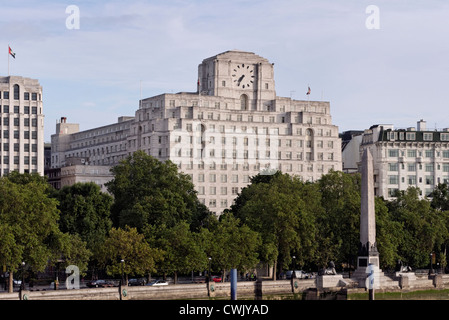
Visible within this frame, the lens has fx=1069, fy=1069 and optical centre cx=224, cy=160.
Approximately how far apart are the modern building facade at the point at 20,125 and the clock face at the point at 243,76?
3570 centimetres

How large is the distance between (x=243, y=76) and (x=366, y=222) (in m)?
82.3

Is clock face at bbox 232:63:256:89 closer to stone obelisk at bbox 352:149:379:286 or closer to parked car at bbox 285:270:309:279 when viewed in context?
parked car at bbox 285:270:309:279

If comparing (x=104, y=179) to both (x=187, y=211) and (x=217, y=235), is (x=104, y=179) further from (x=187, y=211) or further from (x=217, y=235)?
(x=217, y=235)

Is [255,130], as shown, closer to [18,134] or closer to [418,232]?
[18,134]

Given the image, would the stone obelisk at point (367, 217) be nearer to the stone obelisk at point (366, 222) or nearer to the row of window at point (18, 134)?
the stone obelisk at point (366, 222)

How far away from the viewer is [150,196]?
140 m

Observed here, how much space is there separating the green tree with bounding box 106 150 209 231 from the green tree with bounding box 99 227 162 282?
34.8 feet

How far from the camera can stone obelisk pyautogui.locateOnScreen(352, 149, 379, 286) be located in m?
118

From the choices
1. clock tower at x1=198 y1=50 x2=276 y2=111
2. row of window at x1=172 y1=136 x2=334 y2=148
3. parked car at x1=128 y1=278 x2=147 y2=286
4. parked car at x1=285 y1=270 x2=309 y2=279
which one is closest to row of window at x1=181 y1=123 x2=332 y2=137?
row of window at x1=172 y1=136 x2=334 y2=148

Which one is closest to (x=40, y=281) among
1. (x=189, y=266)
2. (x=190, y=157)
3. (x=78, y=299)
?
(x=189, y=266)

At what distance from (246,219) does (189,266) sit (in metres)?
14.6

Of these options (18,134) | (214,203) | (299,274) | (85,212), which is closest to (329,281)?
(299,274)

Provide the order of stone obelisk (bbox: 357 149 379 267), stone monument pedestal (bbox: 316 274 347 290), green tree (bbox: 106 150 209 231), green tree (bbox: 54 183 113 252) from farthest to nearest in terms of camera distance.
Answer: green tree (bbox: 106 150 209 231), green tree (bbox: 54 183 113 252), stone obelisk (bbox: 357 149 379 267), stone monument pedestal (bbox: 316 274 347 290)

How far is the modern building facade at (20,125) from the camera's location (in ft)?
624
